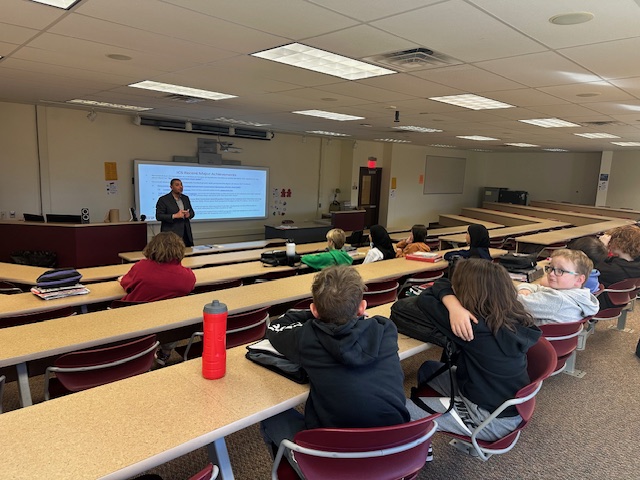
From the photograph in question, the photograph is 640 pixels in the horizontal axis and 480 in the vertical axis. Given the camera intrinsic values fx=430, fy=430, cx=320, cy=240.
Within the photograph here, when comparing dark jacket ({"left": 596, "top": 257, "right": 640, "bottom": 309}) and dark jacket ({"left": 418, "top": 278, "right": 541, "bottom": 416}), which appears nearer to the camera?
dark jacket ({"left": 418, "top": 278, "right": 541, "bottom": 416})

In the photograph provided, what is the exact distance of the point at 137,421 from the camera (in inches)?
54.0

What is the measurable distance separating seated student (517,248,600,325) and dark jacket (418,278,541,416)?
735mm

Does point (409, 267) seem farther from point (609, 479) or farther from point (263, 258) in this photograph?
point (609, 479)

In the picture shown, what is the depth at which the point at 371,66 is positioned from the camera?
348 cm

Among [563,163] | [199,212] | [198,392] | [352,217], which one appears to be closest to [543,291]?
[198,392]

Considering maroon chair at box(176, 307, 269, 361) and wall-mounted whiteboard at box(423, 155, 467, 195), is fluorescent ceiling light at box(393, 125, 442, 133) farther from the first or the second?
maroon chair at box(176, 307, 269, 361)

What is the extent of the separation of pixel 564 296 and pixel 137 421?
2.35m

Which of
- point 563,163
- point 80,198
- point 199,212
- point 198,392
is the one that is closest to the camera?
point 198,392

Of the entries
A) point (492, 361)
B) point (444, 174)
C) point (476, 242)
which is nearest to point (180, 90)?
point (476, 242)

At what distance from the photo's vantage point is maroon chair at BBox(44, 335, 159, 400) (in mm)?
2004

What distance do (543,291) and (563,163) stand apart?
12.3 metres

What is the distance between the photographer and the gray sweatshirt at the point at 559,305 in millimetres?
2520

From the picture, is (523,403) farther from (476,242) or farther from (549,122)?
(549,122)

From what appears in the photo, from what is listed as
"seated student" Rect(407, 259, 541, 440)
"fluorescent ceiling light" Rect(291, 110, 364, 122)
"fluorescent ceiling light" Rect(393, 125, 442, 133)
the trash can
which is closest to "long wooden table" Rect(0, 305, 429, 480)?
"seated student" Rect(407, 259, 541, 440)
